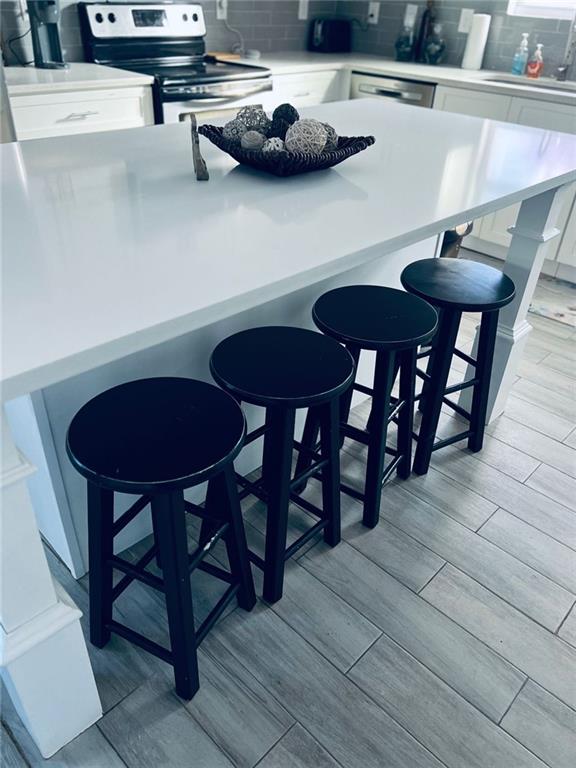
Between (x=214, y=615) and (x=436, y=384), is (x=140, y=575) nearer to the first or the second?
(x=214, y=615)

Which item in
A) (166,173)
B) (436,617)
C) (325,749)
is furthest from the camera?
(436,617)

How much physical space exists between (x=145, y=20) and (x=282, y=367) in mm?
3010

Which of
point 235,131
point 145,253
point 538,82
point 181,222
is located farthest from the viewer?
point 538,82

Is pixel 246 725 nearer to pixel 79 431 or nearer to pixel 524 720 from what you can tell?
pixel 524 720

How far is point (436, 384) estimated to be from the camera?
6.13 feet

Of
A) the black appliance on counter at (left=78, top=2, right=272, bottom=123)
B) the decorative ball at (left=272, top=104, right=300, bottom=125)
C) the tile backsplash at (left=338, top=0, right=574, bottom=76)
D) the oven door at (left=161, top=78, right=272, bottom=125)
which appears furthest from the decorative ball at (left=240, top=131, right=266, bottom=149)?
the tile backsplash at (left=338, top=0, right=574, bottom=76)

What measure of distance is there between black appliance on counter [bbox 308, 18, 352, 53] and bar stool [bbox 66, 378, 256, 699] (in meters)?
3.98

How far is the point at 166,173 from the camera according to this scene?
145 cm

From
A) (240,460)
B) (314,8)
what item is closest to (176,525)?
(240,460)

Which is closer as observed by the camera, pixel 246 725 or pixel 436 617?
pixel 246 725

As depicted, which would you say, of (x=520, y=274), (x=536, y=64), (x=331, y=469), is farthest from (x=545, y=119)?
(x=331, y=469)

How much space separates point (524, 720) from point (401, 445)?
0.84 m

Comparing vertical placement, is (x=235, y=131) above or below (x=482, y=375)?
above

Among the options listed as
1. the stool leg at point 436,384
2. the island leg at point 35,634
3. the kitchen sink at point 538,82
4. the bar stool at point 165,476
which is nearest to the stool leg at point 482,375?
the stool leg at point 436,384
